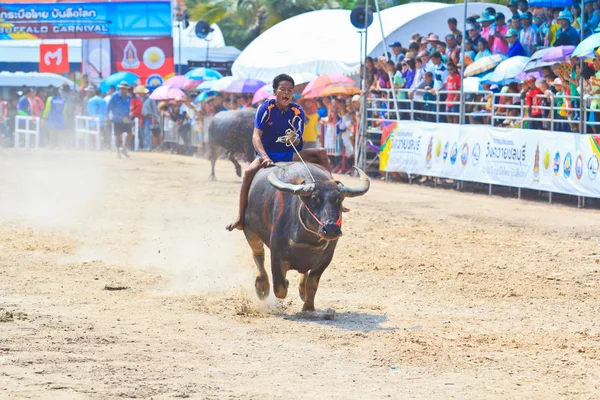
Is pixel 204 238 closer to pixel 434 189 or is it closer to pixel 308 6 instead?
pixel 434 189

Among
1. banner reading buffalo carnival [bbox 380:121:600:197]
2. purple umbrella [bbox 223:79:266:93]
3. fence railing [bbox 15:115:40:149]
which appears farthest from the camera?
fence railing [bbox 15:115:40:149]

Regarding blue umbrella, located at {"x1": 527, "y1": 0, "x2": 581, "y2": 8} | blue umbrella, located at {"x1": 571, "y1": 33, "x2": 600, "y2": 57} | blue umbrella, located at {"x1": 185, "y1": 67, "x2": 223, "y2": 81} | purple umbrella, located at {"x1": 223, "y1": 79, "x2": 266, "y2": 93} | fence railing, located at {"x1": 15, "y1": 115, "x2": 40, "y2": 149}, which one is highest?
blue umbrella, located at {"x1": 527, "y1": 0, "x2": 581, "y2": 8}

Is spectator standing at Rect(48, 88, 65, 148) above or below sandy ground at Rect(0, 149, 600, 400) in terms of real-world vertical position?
above

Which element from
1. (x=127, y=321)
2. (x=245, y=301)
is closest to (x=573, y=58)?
(x=245, y=301)

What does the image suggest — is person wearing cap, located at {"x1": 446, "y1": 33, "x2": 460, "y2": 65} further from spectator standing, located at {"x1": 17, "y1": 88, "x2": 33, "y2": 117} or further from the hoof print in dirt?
spectator standing, located at {"x1": 17, "y1": 88, "x2": 33, "y2": 117}

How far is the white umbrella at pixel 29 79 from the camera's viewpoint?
40.8 m

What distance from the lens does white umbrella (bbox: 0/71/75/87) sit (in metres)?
40.8

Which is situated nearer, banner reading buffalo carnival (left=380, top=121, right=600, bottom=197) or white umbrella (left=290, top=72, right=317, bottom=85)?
banner reading buffalo carnival (left=380, top=121, right=600, bottom=197)

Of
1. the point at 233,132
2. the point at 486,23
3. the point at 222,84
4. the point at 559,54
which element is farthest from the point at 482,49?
the point at 222,84

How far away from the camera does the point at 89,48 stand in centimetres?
3769

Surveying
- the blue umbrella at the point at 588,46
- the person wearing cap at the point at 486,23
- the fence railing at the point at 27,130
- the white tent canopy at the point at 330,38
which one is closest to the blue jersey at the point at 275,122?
the blue umbrella at the point at 588,46

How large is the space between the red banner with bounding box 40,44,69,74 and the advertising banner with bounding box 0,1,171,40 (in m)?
0.46

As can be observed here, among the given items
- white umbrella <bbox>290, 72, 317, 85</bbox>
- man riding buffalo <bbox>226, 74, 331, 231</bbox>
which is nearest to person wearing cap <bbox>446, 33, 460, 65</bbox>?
white umbrella <bbox>290, 72, 317, 85</bbox>

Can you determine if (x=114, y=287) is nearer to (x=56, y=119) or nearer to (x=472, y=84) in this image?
(x=472, y=84)
